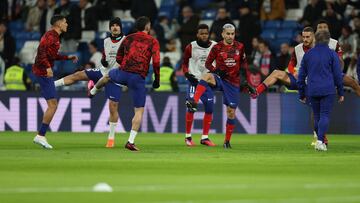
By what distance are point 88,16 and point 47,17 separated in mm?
1526

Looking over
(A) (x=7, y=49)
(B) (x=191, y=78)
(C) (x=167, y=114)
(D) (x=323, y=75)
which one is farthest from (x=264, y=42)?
(D) (x=323, y=75)

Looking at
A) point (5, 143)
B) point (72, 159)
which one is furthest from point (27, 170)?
point (5, 143)

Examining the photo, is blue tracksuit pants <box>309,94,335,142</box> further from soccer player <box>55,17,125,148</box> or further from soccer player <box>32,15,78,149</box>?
soccer player <box>32,15,78,149</box>

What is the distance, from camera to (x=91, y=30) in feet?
112

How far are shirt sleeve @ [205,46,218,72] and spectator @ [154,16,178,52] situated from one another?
11.3 meters

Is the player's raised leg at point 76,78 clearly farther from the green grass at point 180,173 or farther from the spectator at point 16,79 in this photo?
the spectator at point 16,79

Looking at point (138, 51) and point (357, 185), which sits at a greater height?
point (138, 51)

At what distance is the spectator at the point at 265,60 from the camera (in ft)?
95.5

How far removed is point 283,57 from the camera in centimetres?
2894

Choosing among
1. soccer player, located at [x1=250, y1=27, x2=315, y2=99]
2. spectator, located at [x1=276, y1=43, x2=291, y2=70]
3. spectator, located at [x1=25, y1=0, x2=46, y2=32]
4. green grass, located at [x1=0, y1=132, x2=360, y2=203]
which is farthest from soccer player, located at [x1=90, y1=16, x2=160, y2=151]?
spectator, located at [x1=25, y1=0, x2=46, y2=32]

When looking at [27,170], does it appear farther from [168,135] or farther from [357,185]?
[168,135]

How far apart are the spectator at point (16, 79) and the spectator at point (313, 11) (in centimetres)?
827

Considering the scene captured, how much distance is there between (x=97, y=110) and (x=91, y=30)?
17.2 ft

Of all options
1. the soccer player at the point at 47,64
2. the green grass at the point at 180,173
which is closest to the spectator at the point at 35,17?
the green grass at the point at 180,173
